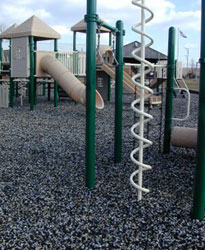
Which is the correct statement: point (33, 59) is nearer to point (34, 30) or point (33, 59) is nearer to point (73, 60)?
point (34, 30)

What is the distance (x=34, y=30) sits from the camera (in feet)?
34.0

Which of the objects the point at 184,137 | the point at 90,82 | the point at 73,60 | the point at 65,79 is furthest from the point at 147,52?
the point at 90,82

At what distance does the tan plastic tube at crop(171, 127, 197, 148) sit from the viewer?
446 centimetres

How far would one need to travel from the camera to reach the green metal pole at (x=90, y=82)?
3.27m

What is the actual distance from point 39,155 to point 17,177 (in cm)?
104

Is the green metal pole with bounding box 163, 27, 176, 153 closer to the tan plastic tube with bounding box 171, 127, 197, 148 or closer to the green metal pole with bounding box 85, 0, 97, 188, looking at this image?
the tan plastic tube with bounding box 171, 127, 197, 148

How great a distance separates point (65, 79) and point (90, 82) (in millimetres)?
6931

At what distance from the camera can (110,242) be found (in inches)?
97.1

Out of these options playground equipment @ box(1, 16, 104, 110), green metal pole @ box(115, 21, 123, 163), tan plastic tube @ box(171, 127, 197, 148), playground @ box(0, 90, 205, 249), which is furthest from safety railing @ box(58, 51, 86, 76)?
tan plastic tube @ box(171, 127, 197, 148)

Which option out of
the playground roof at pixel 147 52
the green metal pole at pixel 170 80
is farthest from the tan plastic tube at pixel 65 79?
the playground roof at pixel 147 52

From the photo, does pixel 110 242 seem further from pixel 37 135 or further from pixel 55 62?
pixel 55 62

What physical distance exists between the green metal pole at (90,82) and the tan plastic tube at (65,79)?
580 centimetres

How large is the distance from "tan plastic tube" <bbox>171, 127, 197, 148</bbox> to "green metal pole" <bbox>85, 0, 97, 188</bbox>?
1542mm

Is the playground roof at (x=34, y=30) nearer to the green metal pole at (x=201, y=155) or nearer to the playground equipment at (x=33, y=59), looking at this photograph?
the playground equipment at (x=33, y=59)
